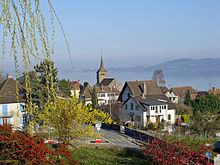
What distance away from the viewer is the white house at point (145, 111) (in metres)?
37.1

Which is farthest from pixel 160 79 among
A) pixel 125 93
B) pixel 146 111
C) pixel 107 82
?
pixel 146 111

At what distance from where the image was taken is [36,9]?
263cm

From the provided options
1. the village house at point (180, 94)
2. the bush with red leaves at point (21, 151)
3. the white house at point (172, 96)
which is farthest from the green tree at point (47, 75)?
the white house at point (172, 96)

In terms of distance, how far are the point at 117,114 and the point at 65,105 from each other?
2920cm

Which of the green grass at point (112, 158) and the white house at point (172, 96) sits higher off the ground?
the white house at point (172, 96)

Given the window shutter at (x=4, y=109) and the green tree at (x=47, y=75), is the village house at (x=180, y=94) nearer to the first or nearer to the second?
the window shutter at (x=4, y=109)

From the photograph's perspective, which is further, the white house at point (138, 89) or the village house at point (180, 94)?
the village house at point (180, 94)

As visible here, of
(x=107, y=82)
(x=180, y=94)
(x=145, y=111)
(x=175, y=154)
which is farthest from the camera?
(x=107, y=82)

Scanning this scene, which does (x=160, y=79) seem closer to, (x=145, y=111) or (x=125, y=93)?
(x=125, y=93)

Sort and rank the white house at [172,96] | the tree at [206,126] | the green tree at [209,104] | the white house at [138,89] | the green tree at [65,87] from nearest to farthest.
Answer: the tree at [206,126] → the green tree at [209,104] → the white house at [138,89] → the green tree at [65,87] → the white house at [172,96]

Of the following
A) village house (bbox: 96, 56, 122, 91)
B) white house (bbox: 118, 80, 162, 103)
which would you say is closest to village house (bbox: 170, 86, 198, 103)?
white house (bbox: 118, 80, 162, 103)

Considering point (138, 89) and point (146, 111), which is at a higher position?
point (138, 89)

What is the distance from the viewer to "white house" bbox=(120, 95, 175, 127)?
3712cm

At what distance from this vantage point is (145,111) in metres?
37.0
